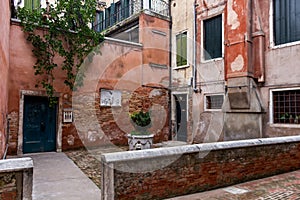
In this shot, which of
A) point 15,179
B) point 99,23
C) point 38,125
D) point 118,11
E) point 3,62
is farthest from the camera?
point 99,23

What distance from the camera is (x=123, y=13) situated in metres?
13.3

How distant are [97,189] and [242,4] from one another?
293 inches

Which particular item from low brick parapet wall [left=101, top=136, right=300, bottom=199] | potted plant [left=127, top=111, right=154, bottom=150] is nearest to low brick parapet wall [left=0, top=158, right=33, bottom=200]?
low brick parapet wall [left=101, top=136, right=300, bottom=199]

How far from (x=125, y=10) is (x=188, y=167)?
11.1 meters

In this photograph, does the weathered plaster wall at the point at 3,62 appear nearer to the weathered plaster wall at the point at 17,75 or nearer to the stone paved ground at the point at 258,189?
the weathered plaster wall at the point at 17,75

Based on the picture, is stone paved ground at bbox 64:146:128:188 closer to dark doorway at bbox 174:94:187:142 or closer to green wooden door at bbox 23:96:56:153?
green wooden door at bbox 23:96:56:153

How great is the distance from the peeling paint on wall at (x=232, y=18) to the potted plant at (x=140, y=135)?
4489 millimetres

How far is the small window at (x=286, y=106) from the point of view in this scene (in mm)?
7230

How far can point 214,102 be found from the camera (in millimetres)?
9508

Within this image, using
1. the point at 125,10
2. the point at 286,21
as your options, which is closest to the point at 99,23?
the point at 125,10

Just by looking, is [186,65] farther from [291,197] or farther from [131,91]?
[291,197]

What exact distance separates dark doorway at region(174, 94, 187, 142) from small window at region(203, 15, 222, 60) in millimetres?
2199

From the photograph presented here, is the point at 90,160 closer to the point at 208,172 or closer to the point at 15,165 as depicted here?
the point at 208,172

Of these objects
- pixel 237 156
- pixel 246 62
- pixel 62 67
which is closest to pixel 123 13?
pixel 62 67
